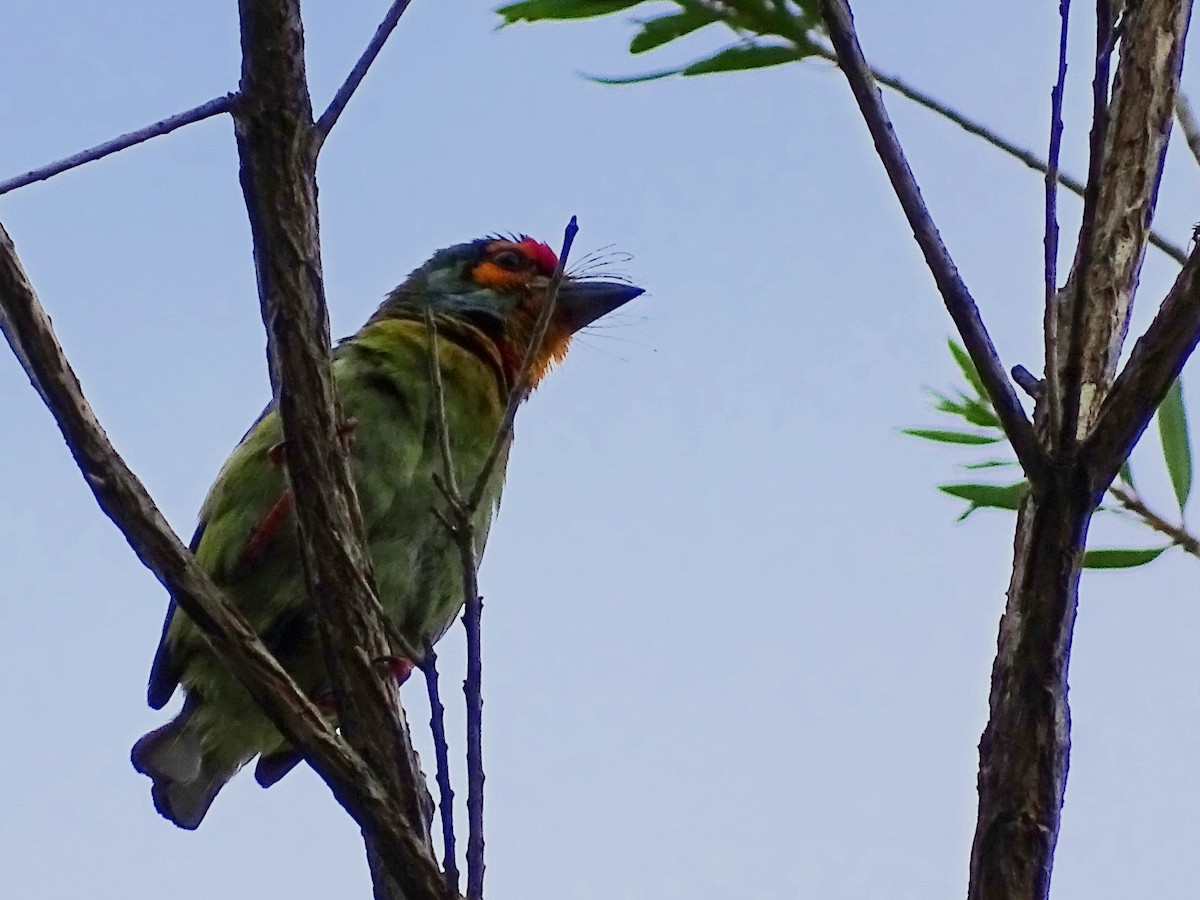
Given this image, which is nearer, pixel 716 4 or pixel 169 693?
pixel 716 4

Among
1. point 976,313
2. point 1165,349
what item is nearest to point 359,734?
point 976,313

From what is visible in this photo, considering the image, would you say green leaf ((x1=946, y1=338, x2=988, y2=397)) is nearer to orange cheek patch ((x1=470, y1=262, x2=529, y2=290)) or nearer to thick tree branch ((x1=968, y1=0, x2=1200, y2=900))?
thick tree branch ((x1=968, y1=0, x2=1200, y2=900))

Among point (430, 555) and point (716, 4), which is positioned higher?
point (716, 4)

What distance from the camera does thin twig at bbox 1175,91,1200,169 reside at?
188 centimetres

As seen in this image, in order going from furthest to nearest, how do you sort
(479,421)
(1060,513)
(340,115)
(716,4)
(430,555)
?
(479,421) < (430,555) < (716,4) < (340,115) < (1060,513)

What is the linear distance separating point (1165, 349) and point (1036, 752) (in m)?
0.41

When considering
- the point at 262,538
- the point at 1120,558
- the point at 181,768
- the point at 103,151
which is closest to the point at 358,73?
the point at 103,151

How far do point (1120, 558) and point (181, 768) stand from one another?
2205 mm

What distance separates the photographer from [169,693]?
3529 mm

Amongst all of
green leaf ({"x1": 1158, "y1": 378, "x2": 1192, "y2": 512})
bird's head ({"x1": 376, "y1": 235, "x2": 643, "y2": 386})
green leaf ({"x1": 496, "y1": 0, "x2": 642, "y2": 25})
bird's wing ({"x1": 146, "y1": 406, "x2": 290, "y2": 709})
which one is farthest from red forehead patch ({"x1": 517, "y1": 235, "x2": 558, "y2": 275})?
green leaf ({"x1": 1158, "y1": 378, "x2": 1192, "y2": 512})

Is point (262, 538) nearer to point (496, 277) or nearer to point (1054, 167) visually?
point (496, 277)

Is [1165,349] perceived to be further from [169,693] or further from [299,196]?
[169,693]

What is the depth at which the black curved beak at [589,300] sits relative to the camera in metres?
4.26

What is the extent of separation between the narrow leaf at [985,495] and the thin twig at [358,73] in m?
1.10
